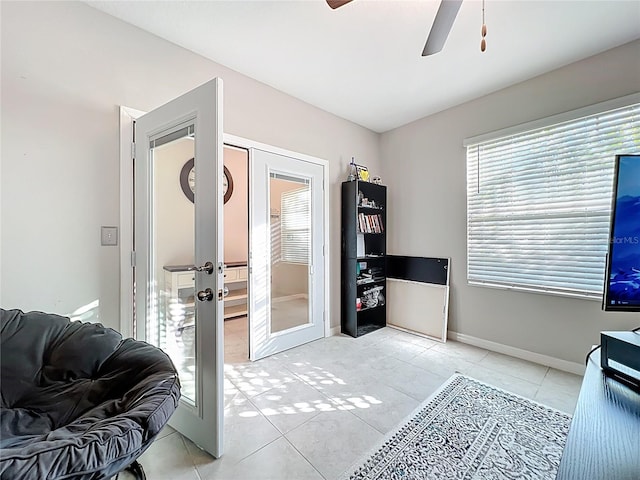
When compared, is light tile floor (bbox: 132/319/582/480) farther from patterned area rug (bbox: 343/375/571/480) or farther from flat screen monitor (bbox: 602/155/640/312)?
flat screen monitor (bbox: 602/155/640/312)

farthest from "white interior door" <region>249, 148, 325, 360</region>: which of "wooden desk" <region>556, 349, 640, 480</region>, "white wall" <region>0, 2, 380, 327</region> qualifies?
"wooden desk" <region>556, 349, 640, 480</region>

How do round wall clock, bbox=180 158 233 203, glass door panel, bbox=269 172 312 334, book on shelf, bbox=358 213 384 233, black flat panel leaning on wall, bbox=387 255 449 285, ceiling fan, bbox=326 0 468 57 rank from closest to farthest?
ceiling fan, bbox=326 0 468 57 < round wall clock, bbox=180 158 233 203 < glass door panel, bbox=269 172 312 334 < black flat panel leaning on wall, bbox=387 255 449 285 < book on shelf, bbox=358 213 384 233

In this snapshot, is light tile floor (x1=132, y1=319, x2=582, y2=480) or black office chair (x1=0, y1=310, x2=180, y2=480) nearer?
black office chair (x1=0, y1=310, x2=180, y2=480)

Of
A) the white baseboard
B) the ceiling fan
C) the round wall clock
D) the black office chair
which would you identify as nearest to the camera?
the black office chair

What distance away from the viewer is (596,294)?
2260 mm

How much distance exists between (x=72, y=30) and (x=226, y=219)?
293cm

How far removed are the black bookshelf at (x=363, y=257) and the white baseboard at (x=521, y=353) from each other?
38.1 inches

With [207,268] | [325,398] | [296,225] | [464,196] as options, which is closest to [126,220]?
[207,268]

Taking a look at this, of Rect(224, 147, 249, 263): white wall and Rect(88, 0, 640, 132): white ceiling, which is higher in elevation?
Rect(88, 0, 640, 132): white ceiling

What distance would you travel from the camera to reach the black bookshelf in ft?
10.9

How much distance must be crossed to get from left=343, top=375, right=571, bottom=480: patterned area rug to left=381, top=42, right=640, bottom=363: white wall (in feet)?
3.02

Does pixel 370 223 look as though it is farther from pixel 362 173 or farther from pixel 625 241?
pixel 625 241

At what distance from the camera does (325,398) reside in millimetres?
2031

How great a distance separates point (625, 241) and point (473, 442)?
1286mm
